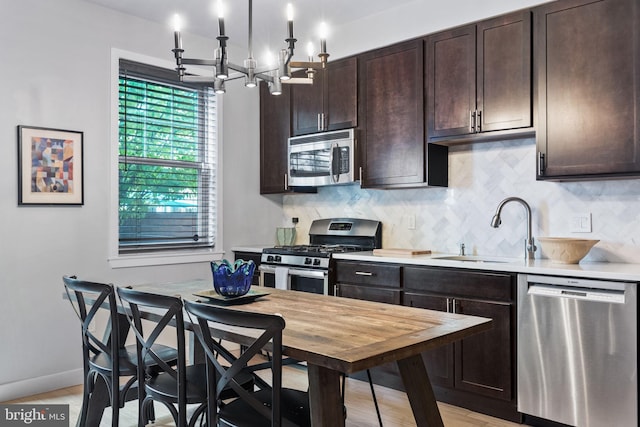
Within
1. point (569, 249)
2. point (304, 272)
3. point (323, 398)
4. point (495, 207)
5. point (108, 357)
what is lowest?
point (108, 357)

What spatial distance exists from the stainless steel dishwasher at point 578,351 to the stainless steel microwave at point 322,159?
1746mm

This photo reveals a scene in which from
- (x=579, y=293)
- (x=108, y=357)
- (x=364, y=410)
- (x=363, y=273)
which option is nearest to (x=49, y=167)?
(x=108, y=357)

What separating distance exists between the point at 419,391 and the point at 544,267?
3.95ft

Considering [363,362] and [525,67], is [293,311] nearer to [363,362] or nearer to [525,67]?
[363,362]

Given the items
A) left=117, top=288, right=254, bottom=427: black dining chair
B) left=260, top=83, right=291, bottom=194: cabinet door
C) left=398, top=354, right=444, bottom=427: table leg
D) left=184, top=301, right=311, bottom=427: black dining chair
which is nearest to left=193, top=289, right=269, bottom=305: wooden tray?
left=117, top=288, right=254, bottom=427: black dining chair

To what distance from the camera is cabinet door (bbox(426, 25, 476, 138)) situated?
350 cm

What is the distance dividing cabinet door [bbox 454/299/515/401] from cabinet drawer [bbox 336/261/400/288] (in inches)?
19.9

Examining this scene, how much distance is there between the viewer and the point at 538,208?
11.5 feet

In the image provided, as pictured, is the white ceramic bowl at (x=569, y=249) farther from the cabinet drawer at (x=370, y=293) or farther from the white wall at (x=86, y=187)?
the cabinet drawer at (x=370, y=293)

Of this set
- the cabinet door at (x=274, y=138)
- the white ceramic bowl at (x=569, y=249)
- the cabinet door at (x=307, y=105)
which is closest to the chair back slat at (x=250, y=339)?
the white ceramic bowl at (x=569, y=249)

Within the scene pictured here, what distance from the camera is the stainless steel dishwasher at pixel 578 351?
2566 millimetres

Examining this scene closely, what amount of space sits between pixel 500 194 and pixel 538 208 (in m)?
0.28

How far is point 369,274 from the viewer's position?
3.71 meters

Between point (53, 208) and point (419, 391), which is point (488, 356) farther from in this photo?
point (53, 208)
